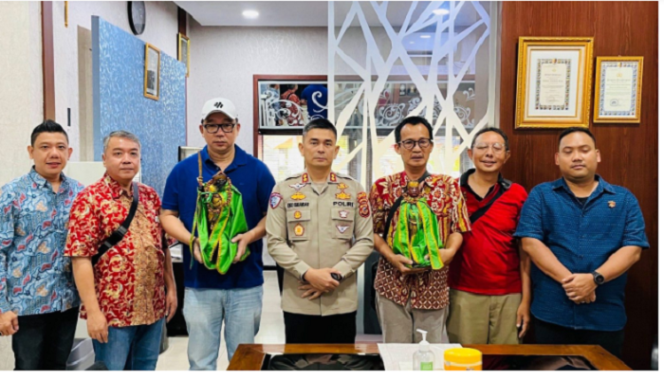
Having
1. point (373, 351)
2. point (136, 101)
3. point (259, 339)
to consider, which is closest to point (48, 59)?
point (136, 101)

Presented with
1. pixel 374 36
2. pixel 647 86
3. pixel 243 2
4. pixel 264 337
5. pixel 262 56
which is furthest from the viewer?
pixel 262 56

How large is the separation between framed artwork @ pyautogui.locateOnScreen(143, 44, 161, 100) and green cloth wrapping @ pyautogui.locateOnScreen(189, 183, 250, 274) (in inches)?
98.2

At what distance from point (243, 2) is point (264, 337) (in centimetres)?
316

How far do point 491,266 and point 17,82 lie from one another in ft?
8.85

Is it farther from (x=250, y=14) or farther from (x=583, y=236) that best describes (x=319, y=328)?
(x=250, y=14)

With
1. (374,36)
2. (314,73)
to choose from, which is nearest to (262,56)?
(314,73)

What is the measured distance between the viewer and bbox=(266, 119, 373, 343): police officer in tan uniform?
7.39ft

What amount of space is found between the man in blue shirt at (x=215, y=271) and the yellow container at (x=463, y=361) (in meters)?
1.06

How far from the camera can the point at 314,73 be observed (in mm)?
6367

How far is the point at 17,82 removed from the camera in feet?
9.92

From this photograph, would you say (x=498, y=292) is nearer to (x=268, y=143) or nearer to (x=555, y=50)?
(x=555, y=50)

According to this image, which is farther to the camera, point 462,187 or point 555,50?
point 555,50

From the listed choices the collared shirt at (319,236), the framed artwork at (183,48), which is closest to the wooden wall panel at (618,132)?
the collared shirt at (319,236)

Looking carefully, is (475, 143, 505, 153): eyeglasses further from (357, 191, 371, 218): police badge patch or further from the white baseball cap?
the white baseball cap
